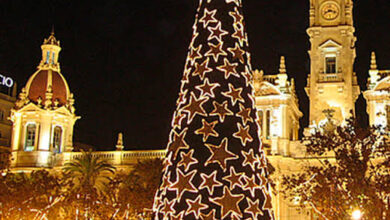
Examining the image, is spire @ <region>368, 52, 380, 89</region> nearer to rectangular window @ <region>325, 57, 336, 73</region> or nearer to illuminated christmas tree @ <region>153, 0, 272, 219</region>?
rectangular window @ <region>325, 57, 336, 73</region>

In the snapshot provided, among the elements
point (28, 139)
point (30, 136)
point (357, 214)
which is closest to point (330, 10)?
point (357, 214)

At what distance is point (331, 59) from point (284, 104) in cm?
518

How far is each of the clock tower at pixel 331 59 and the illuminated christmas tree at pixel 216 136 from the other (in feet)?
102

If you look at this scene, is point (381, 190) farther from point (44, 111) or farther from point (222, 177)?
point (44, 111)

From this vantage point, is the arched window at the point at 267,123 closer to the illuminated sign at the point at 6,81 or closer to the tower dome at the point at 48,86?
the tower dome at the point at 48,86

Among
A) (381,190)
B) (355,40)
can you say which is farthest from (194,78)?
(355,40)

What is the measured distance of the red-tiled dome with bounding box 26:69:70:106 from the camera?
5009 cm

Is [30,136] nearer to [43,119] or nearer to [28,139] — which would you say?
[28,139]

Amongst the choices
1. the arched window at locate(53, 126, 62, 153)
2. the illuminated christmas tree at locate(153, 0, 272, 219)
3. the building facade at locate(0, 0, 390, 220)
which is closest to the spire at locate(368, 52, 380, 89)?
the building facade at locate(0, 0, 390, 220)

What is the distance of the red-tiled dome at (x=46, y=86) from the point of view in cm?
5009

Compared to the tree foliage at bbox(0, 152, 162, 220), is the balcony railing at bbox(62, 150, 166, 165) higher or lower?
higher

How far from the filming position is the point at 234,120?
48.5 ft

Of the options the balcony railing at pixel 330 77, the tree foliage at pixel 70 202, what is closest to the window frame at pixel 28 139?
the tree foliage at pixel 70 202

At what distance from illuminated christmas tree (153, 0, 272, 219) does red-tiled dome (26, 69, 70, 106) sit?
36.4 metres
